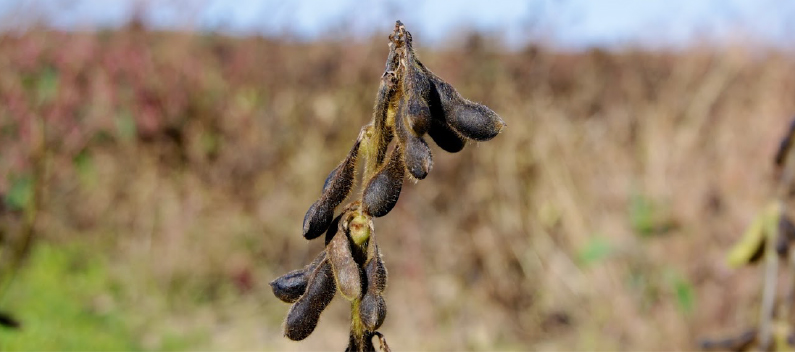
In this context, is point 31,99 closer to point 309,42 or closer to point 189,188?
point 189,188

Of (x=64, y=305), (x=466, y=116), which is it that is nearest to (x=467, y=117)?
(x=466, y=116)

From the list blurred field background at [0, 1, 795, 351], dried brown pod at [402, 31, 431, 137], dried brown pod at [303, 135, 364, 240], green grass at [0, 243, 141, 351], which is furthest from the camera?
blurred field background at [0, 1, 795, 351]

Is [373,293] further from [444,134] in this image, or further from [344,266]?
[444,134]

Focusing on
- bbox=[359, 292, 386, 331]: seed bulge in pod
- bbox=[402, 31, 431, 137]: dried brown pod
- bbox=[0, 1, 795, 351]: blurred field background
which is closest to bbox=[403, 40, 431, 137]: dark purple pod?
bbox=[402, 31, 431, 137]: dried brown pod

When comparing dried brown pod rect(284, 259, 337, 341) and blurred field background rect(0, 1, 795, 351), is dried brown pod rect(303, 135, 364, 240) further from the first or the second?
blurred field background rect(0, 1, 795, 351)

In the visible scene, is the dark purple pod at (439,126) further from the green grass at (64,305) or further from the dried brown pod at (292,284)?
the green grass at (64,305)

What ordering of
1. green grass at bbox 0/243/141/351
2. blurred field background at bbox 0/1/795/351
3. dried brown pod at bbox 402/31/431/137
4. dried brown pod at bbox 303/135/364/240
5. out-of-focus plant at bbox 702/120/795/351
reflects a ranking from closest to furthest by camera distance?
dried brown pod at bbox 402/31/431/137 < dried brown pod at bbox 303/135/364/240 < out-of-focus plant at bbox 702/120/795/351 < green grass at bbox 0/243/141/351 < blurred field background at bbox 0/1/795/351
